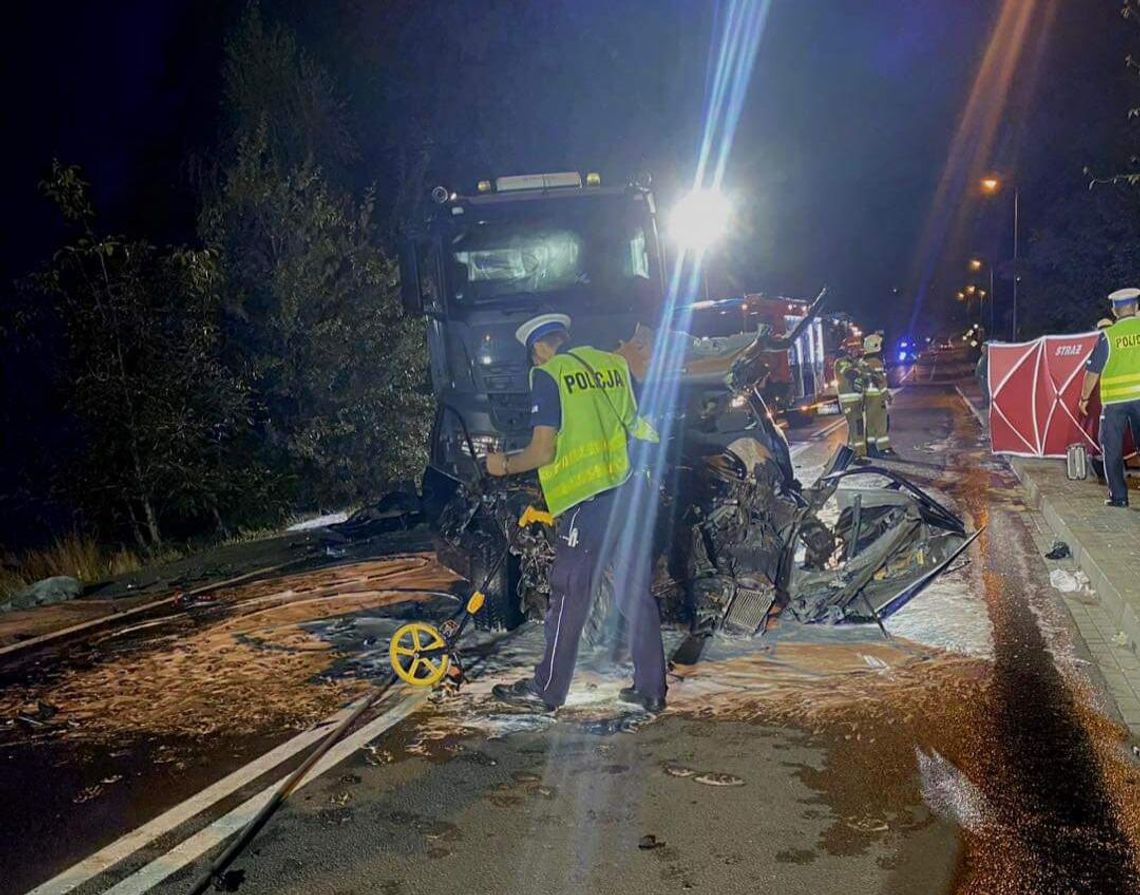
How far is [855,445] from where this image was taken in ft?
48.6

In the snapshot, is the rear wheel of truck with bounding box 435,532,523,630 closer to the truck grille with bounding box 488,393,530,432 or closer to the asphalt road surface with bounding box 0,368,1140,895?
the asphalt road surface with bounding box 0,368,1140,895

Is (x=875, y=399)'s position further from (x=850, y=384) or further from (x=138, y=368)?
(x=138, y=368)

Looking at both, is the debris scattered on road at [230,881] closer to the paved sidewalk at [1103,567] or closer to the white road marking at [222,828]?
the white road marking at [222,828]

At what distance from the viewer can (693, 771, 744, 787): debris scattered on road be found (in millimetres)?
4059

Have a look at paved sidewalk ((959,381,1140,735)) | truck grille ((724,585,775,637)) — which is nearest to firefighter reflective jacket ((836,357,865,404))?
paved sidewalk ((959,381,1140,735))

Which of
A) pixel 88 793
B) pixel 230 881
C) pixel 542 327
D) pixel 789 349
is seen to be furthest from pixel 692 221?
pixel 789 349

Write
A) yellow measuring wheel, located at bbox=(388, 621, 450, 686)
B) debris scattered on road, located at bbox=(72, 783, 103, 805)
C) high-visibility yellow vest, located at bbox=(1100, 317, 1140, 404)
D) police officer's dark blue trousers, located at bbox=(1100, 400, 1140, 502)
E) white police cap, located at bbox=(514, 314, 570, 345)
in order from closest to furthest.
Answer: debris scattered on road, located at bbox=(72, 783, 103, 805) < white police cap, located at bbox=(514, 314, 570, 345) < yellow measuring wheel, located at bbox=(388, 621, 450, 686) < high-visibility yellow vest, located at bbox=(1100, 317, 1140, 404) < police officer's dark blue trousers, located at bbox=(1100, 400, 1140, 502)

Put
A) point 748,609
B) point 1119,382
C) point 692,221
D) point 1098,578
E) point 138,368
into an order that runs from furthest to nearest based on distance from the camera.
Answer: point 138,368 < point 692,221 < point 1119,382 < point 1098,578 < point 748,609

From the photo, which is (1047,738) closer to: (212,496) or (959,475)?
(959,475)

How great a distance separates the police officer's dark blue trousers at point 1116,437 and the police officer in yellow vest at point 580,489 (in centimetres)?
609

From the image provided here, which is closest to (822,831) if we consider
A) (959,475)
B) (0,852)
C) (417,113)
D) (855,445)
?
(0,852)

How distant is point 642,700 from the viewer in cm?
495

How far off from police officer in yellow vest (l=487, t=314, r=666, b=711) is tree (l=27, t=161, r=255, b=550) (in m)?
8.14

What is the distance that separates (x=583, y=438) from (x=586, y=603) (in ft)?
2.68
